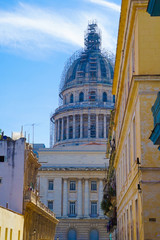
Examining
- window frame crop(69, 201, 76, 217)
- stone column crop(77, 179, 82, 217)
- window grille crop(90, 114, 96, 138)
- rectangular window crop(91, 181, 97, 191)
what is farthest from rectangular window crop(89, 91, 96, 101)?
window frame crop(69, 201, 76, 217)

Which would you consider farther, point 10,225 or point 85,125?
point 85,125

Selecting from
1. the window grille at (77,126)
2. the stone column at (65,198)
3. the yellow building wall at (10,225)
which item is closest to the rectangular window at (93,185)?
the stone column at (65,198)

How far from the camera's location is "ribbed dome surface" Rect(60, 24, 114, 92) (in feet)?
376

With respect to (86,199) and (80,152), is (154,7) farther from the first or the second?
(80,152)

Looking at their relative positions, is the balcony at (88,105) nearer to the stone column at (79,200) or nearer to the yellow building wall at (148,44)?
Result: the stone column at (79,200)

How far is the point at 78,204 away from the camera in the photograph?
87.9m

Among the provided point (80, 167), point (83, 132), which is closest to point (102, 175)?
point (80, 167)

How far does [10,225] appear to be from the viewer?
31906mm

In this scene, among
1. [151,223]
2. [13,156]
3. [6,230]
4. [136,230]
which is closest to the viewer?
[151,223]

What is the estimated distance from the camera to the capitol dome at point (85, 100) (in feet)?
A: 361

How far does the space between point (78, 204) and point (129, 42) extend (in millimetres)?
66750

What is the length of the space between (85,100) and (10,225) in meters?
82.5

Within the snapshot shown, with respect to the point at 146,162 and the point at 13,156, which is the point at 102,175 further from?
the point at 146,162

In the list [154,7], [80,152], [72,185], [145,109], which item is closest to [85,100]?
[80,152]
